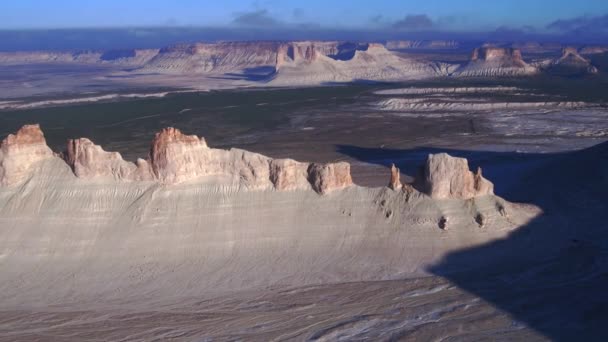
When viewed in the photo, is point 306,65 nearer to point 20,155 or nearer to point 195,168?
point 20,155

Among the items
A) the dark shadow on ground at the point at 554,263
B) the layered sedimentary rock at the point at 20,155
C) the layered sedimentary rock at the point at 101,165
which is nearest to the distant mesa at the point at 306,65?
the dark shadow on ground at the point at 554,263

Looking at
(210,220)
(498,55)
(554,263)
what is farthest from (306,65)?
(554,263)

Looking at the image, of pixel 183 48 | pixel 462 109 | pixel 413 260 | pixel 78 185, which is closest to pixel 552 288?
pixel 413 260

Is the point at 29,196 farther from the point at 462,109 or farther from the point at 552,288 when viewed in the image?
the point at 462,109

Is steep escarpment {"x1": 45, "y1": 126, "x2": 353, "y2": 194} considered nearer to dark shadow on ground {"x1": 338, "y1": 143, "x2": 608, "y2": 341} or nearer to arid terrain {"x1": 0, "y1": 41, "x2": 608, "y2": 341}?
arid terrain {"x1": 0, "y1": 41, "x2": 608, "y2": 341}

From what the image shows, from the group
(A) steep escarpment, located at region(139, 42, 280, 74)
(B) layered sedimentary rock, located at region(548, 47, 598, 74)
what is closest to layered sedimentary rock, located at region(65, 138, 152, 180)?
(B) layered sedimentary rock, located at region(548, 47, 598, 74)

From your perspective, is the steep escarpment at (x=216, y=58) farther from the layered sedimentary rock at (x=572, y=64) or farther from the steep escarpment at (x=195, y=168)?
the steep escarpment at (x=195, y=168)
